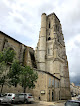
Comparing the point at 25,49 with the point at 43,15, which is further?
the point at 43,15

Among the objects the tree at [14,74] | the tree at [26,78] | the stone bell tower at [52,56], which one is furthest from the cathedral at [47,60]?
the tree at [14,74]

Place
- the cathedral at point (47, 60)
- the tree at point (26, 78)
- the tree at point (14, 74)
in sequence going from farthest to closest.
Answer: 1. the cathedral at point (47, 60)
2. the tree at point (26, 78)
3. the tree at point (14, 74)

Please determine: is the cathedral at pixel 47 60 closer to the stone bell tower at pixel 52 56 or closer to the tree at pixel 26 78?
the stone bell tower at pixel 52 56

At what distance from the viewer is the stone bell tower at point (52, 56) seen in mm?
28547

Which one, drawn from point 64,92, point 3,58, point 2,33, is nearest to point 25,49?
point 2,33

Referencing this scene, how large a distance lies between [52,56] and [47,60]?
216 cm

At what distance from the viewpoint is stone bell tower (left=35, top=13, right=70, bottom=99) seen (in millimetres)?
28547

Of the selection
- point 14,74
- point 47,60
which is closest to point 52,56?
point 47,60

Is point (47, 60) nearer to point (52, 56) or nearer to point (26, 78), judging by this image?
point (52, 56)

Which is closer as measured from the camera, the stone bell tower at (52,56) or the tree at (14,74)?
the tree at (14,74)

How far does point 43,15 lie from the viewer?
38.8m

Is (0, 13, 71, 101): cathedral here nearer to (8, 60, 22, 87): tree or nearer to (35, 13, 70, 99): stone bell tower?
(35, 13, 70, 99): stone bell tower

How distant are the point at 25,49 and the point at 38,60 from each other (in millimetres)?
5848

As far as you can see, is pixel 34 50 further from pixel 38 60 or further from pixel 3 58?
pixel 3 58
